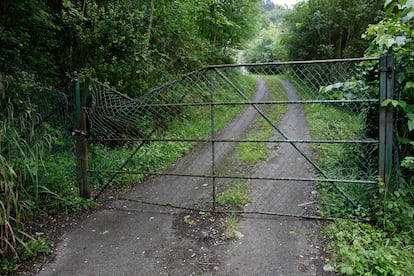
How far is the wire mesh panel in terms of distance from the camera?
3.49m

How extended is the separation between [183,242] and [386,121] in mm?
2465

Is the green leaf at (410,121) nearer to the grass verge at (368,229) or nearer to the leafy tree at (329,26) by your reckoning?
the grass verge at (368,229)

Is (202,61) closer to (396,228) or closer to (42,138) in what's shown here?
(42,138)

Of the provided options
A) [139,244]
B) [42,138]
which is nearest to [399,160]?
[139,244]

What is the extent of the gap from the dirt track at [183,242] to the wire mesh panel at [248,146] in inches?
1.9

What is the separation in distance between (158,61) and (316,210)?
5434mm

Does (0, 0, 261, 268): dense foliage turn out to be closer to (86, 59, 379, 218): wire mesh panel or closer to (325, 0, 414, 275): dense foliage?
(86, 59, 379, 218): wire mesh panel

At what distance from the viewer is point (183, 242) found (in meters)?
3.27

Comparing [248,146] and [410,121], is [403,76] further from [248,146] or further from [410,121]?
[248,146]

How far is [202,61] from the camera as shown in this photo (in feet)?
33.0

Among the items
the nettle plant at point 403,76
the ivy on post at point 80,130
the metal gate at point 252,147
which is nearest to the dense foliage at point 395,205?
the nettle plant at point 403,76

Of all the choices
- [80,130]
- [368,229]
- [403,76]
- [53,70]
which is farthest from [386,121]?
[53,70]

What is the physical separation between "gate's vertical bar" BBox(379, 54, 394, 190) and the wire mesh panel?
4.6 inches

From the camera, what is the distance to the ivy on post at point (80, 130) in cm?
404
